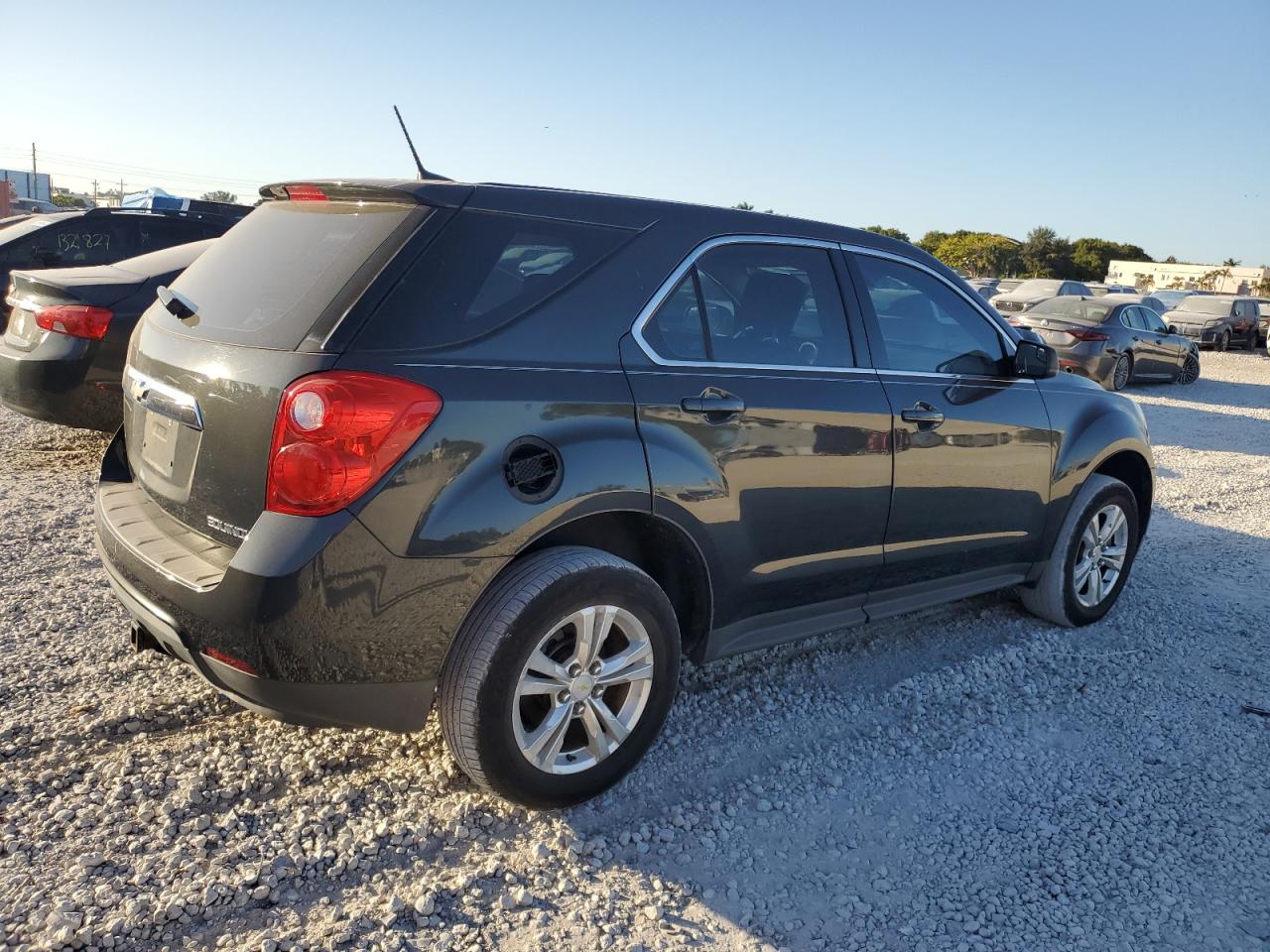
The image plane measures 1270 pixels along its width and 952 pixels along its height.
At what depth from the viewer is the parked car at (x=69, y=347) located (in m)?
5.67

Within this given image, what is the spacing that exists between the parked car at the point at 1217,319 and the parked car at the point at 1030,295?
284 centimetres

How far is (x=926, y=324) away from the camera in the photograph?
413 centimetres

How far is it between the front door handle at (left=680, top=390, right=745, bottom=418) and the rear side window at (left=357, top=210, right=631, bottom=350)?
536 mm

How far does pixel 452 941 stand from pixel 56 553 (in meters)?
3.45

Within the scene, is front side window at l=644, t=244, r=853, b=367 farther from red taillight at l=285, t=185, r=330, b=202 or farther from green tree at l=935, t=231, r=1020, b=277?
green tree at l=935, t=231, r=1020, b=277

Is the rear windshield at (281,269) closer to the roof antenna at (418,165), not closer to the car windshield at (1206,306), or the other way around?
the roof antenna at (418,165)

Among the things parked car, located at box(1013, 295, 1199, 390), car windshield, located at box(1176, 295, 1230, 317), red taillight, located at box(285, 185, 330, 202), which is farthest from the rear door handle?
car windshield, located at box(1176, 295, 1230, 317)

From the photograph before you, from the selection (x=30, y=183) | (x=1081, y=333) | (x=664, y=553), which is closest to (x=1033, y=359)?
(x=664, y=553)

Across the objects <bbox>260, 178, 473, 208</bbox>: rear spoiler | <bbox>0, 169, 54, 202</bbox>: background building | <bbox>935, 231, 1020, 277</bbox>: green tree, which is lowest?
<bbox>0, 169, 54, 202</bbox>: background building

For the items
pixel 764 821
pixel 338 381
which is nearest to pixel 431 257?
pixel 338 381

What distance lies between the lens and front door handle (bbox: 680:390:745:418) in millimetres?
3096

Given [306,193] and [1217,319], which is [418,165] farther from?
[1217,319]

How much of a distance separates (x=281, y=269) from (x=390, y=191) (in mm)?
430

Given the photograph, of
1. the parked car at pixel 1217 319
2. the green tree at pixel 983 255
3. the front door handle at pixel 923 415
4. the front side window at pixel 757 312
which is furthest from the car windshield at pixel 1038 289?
the green tree at pixel 983 255
